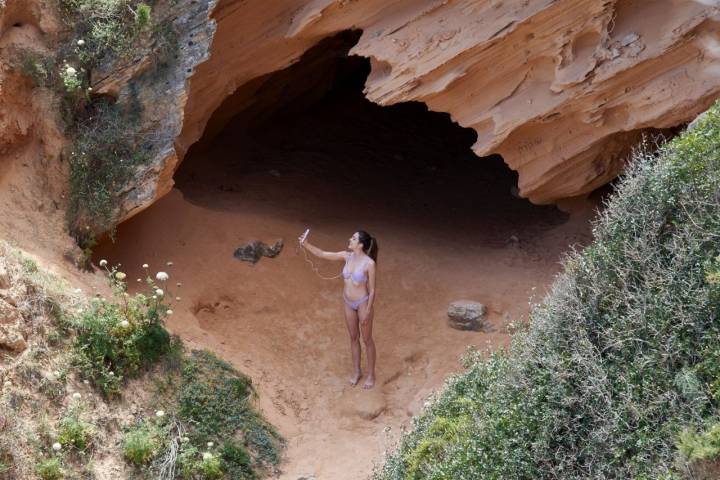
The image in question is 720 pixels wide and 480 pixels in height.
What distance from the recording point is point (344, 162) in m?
12.0

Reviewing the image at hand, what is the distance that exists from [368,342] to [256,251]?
5.91 ft

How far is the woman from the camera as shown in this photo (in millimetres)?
7906

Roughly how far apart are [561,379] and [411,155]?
730 cm

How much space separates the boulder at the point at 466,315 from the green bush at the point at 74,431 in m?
3.59

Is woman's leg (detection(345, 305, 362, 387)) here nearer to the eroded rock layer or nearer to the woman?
the woman

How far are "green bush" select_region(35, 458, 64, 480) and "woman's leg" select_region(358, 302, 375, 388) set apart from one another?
2.79 meters

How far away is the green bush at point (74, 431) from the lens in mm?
6418

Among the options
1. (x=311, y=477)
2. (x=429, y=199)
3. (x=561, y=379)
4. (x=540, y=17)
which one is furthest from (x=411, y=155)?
(x=561, y=379)

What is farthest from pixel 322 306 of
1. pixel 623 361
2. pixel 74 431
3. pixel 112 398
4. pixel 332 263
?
pixel 623 361

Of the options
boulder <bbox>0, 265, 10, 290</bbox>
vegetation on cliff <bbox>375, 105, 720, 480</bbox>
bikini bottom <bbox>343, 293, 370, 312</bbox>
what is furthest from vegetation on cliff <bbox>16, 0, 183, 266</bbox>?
vegetation on cliff <bbox>375, 105, 720, 480</bbox>

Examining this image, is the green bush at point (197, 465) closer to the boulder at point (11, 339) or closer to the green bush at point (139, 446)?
the green bush at point (139, 446)

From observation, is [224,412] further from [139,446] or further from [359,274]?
[359,274]

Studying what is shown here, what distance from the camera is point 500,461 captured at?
569cm

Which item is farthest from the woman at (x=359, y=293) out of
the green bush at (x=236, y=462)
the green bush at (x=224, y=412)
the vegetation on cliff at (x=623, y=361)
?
the vegetation on cliff at (x=623, y=361)
